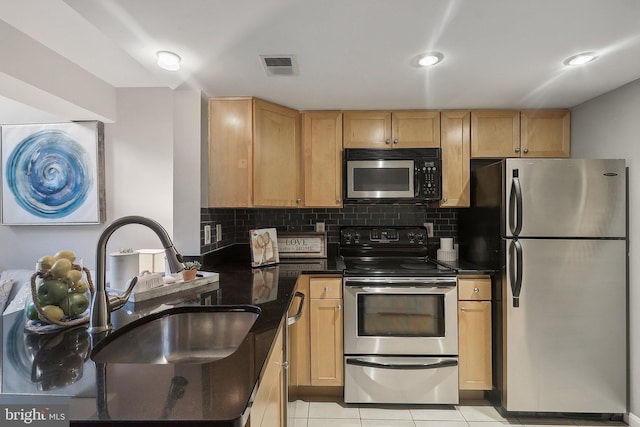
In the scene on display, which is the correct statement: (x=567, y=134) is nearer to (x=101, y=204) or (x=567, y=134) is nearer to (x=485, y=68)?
(x=485, y=68)

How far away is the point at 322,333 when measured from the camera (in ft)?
7.93

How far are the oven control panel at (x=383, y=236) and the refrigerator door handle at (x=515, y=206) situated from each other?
0.85 metres

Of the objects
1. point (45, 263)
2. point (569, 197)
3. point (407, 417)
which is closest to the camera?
point (45, 263)

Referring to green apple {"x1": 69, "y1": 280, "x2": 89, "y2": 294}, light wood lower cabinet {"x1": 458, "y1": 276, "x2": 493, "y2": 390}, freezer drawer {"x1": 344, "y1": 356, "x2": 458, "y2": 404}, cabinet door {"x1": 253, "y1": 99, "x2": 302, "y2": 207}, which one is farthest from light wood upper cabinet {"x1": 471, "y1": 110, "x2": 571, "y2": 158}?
green apple {"x1": 69, "y1": 280, "x2": 89, "y2": 294}

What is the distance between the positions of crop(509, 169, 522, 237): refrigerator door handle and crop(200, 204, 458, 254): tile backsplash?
32.5 inches

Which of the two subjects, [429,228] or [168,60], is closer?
[168,60]

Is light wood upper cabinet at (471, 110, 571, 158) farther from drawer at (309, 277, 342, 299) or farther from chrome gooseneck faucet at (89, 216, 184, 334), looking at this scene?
chrome gooseneck faucet at (89, 216, 184, 334)

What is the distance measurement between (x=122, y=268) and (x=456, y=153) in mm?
2366

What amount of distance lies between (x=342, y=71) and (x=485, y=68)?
789 mm

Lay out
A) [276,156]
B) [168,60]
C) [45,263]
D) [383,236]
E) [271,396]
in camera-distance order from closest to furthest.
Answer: [45,263]
[271,396]
[168,60]
[276,156]
[383,236]

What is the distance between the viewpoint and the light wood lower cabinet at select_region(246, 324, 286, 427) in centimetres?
93

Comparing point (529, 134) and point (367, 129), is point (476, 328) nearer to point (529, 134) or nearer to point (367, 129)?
point (529, 134)

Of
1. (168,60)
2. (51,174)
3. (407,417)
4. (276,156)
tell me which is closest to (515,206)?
(407,417)

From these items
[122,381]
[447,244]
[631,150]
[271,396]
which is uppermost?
[631,150]
